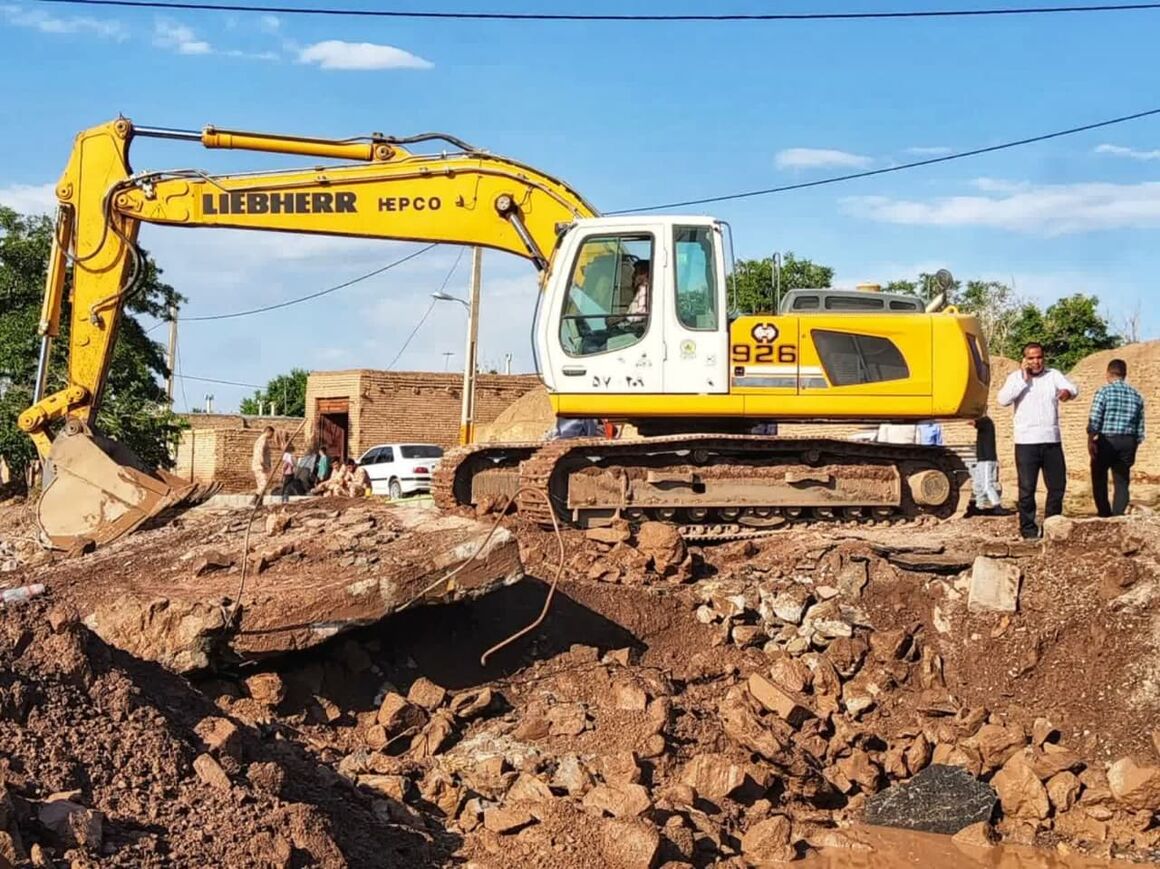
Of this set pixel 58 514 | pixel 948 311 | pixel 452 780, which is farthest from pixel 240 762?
pixel 948 311

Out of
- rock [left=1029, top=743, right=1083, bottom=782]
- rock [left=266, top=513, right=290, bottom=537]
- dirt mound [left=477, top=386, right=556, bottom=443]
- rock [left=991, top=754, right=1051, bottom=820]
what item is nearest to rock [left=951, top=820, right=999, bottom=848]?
rock [left=991, top=754, right=1051, bottom=820]

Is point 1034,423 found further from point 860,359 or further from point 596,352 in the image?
point 596,352

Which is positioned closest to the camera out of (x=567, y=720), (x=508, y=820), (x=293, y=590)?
(x=508, y=820)

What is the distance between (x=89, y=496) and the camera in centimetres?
1078

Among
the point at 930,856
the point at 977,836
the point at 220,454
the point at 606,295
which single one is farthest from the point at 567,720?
the point at 220,454

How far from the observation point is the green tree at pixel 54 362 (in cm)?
2011

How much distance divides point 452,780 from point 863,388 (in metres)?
5.34

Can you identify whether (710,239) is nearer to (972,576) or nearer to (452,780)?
(972,576)

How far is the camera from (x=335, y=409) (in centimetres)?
3353

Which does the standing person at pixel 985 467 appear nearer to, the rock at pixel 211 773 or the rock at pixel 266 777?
the rock at pixel 266 777

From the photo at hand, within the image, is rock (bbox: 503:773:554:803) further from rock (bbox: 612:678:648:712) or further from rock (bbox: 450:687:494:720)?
rock (bbox: 612:678:648:712)

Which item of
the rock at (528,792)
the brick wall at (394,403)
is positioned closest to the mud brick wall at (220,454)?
the brick wall at (394,403)

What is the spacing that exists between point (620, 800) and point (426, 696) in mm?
1767

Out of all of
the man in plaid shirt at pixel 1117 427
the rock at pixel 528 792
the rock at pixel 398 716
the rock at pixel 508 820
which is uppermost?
the man in plaid shirt at pixel 1117 427
